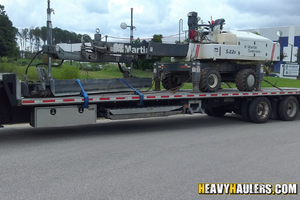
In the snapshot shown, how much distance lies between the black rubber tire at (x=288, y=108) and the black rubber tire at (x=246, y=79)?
142 cm

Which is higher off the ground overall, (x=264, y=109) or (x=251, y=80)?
(x=251, y=80)

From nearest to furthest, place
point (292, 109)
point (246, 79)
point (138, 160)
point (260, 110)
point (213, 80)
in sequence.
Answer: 1. point (138, 160)
2. point (213, 80)
3. point (246, 79)
4. point (260, 110)
5. point (292, 109)

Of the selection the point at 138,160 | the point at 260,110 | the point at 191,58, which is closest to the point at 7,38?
the point at 191,58

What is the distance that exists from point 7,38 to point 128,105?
36.6 meters

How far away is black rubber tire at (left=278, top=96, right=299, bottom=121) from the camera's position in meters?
12.6

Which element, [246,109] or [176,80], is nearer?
[246,109]

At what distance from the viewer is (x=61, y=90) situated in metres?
8.96

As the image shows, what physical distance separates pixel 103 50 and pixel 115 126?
256 cm

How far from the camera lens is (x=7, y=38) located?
41.6 m

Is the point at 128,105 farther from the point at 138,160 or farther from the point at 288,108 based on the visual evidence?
the point at 288,108

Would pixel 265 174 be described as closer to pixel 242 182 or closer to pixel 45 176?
pixel 242 182

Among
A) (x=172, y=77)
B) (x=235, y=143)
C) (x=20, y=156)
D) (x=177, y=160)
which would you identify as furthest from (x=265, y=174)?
(x=172, y=77)

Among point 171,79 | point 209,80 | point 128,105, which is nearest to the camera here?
point 128,105

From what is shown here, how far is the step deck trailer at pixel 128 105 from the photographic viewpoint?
27.2ft
